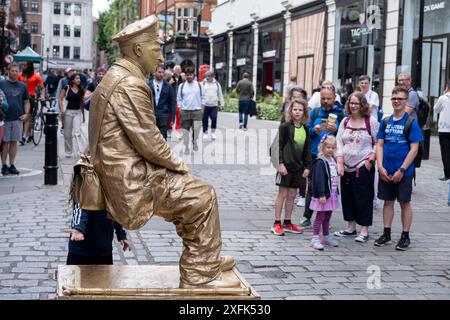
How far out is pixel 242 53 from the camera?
4116cm

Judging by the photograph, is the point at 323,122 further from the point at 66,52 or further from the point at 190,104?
the point at 66,52

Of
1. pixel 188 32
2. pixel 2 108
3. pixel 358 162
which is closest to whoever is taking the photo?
pixel 358 162

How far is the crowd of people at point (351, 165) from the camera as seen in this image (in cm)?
762

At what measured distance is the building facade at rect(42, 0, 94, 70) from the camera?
389 feet

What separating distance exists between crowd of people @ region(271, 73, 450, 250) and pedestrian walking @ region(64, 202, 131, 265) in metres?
3.26

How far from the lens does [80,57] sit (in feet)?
404

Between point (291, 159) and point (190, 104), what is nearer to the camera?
point (291, 159)

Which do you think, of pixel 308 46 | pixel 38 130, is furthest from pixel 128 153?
pixel 308 46

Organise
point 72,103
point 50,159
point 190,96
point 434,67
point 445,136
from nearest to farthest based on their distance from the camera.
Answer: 1. point 50,159
2. point 445,136
3. point 72,103
4. point 190,96
5. point 434,67

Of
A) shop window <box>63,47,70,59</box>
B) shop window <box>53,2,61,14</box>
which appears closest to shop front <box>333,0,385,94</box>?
shop window <box>53,2,61,14</box>

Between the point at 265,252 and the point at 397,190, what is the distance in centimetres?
165

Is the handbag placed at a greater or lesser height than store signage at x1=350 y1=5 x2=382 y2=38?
lesser

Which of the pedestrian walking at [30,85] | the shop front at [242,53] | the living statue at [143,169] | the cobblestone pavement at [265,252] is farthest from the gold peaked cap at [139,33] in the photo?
the shop front at [242,53]

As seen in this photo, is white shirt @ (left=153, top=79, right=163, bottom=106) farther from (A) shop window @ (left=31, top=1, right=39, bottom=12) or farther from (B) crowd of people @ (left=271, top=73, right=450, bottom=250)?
(A) shop window @ (left=31, top=1, right=39, bottom=12)
